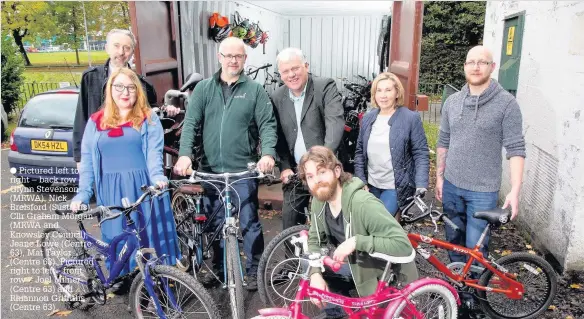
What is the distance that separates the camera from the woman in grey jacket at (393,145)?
3172 millimetres

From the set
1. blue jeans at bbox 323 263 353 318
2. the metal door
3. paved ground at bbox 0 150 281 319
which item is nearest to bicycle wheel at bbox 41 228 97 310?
paved ground at bbox 0 150 281 319

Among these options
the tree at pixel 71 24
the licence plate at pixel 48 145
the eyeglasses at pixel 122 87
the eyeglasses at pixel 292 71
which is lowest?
the licence plate at pixel 48 145

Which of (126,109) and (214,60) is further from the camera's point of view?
(214,60)

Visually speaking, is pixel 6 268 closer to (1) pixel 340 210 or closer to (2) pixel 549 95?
(1) pixel 340 210

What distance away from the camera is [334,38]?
12.6m

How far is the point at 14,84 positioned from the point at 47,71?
3374 mm

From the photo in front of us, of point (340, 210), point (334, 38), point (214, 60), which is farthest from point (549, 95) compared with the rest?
point (334, 38)

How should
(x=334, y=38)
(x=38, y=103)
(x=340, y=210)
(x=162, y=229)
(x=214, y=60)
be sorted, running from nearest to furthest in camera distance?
(x=340, y=210)
(x=162, y=229)
(x=38, y=103)
(x=214, y=60)
(x=334, y=38)

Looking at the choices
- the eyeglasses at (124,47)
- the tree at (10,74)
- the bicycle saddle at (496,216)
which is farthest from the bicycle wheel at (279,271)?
the tree at (10,74)

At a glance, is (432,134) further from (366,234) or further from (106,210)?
(106,210)

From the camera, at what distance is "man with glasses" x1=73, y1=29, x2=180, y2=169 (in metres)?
3.52

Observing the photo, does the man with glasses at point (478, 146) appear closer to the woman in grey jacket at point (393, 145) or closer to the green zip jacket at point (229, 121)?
the woman in grey jacket at point (393, 145)

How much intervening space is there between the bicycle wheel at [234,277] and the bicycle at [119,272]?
26cm

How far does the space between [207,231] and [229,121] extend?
95cm
